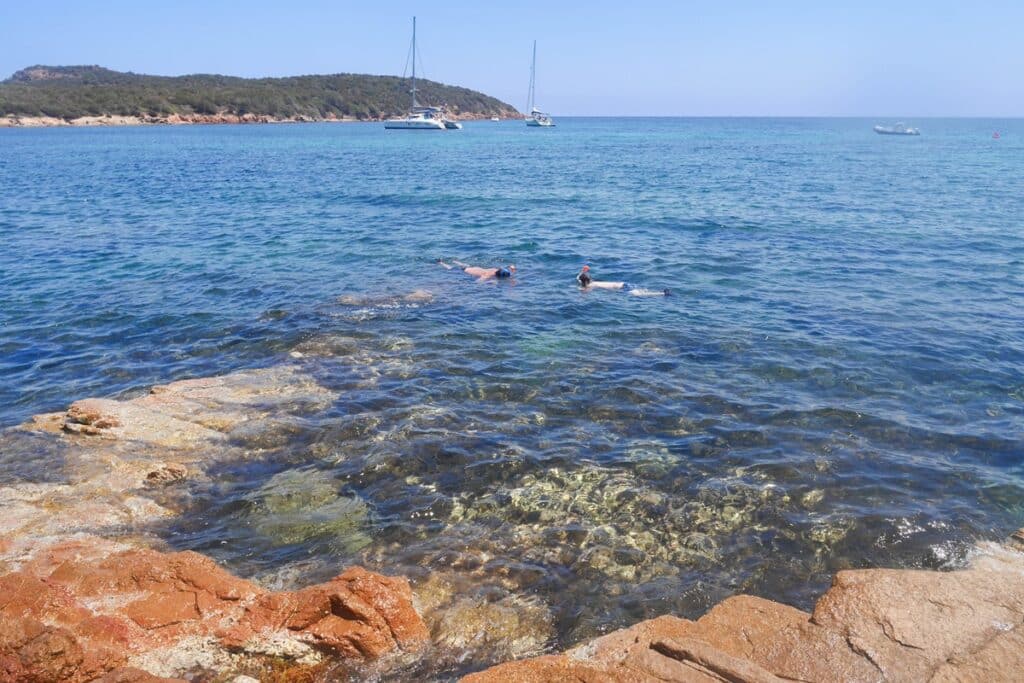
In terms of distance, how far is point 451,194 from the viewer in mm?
38875

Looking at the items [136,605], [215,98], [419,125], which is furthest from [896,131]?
[136,605]

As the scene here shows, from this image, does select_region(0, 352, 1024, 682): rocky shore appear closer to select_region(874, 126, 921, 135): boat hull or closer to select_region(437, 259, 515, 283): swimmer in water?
select_region(437, 259, 515, 283): swimmer in water

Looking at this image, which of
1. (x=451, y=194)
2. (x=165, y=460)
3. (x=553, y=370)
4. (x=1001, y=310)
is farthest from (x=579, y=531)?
(x=451, y=194)

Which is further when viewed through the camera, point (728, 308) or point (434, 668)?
point (728, 308)

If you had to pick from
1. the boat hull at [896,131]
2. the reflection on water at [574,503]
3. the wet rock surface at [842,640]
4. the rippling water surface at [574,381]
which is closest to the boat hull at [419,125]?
the boat hull at [896,131]

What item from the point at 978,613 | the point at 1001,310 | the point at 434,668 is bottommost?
the point at 434,668

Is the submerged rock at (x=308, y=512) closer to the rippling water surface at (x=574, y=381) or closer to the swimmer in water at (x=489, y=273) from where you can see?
the rippling water surface at (x=574, y=381)

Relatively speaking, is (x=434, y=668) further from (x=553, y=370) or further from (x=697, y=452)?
(x=553, y=370)

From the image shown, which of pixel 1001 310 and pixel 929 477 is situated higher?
pixel 1001 310

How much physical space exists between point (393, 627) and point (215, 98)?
161 m

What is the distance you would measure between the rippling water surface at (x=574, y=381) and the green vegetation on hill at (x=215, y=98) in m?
119

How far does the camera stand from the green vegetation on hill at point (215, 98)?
126 metres

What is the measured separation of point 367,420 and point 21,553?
4951 millimetres

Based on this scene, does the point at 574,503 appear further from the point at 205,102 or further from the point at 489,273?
the point at 205,102
